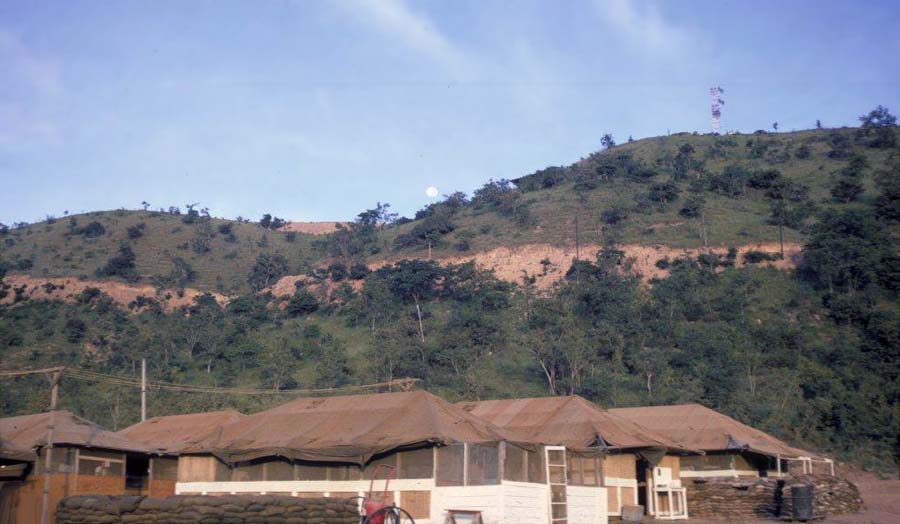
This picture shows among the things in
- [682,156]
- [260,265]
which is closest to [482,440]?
[260,265]

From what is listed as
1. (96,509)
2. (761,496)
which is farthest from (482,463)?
(761,496)

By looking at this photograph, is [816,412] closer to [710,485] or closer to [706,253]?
[710,485]

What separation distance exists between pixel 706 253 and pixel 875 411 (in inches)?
1223

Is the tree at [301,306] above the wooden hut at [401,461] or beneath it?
above

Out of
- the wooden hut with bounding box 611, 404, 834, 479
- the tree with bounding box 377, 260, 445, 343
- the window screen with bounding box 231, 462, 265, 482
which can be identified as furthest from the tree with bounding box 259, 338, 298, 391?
the window screen with bounding box 231, 462, 265, 482

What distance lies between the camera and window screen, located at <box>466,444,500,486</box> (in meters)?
24.5

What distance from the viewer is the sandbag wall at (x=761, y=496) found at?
3150 centimetres

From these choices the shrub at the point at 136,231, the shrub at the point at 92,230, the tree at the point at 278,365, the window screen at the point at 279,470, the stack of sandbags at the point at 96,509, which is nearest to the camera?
the stack of sandbags at the point at 96,509

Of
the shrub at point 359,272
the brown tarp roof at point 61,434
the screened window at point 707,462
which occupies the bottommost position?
the screened window at point 707,462

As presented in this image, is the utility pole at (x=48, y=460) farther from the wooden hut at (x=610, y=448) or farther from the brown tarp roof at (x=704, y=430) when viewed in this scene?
the brown tarp roof at (x=704, y=430)

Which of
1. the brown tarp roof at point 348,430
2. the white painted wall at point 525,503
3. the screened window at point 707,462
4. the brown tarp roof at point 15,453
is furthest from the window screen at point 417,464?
the screened window at point 707,462

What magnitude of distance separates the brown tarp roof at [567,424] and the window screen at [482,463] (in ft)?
16.6

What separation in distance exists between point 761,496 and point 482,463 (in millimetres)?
13280

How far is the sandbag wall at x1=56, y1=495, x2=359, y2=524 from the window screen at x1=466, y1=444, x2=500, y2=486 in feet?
14.7
